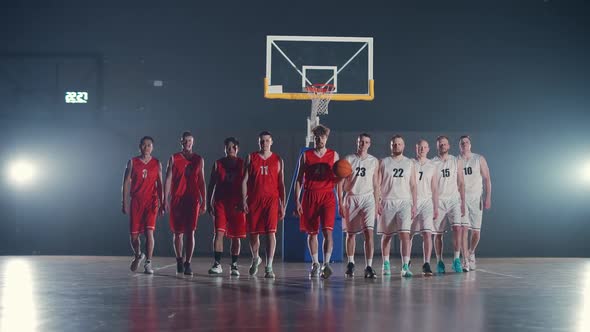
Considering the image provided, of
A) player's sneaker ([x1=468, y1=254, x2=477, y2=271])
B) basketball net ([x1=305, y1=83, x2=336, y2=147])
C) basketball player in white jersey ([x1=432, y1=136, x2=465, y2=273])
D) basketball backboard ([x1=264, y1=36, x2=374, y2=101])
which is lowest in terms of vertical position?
player's sneaker ([x1=468, y1=254, x2=477, y2=271])

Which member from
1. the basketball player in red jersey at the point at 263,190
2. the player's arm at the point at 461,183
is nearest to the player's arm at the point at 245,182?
the basketball player in red jersey at the point at 263,190

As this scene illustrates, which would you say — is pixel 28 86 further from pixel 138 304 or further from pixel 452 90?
pixel 138 304

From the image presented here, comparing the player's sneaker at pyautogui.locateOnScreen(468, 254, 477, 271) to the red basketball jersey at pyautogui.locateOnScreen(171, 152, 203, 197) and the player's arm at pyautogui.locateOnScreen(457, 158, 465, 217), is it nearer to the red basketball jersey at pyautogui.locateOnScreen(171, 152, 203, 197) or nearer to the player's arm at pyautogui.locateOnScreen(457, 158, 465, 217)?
the player's arm at pyautogui.locateOnScreen(457, 158, 465, 217)

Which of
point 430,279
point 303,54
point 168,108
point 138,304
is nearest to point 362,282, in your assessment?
point 430,279

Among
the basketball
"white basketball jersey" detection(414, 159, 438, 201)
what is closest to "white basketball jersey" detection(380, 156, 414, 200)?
"white basketball jersey" detection(414, 159, 438, 201)

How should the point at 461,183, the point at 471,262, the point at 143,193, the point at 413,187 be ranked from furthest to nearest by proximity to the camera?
the point at 471,262, the point at 461,183, the point at 143,193, the point at 413,187

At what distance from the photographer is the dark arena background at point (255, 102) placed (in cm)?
1480

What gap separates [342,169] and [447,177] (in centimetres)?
191

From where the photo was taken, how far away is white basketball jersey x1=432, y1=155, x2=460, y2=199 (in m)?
9.48

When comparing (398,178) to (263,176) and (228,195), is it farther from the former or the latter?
(228,195)

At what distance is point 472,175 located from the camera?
9.95 m

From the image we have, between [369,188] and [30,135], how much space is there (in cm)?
879

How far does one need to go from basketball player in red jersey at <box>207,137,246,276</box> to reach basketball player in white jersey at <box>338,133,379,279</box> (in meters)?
1.20

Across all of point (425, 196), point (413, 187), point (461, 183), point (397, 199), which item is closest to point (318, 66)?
point (461, 183)
